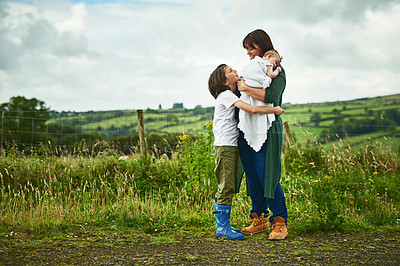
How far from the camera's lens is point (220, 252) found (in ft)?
11.4

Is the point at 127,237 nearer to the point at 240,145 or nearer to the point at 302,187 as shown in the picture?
the point at 240,145

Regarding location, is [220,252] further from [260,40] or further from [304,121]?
[304,121]

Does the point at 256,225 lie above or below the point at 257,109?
below

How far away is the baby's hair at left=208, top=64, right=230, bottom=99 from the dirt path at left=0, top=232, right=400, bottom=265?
164 centimetres

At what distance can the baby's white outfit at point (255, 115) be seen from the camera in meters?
3.61

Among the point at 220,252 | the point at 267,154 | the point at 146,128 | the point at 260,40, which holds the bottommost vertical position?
the point at 220,252

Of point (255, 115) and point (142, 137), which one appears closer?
point (255, 115)

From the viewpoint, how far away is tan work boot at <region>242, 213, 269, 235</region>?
13.5ft

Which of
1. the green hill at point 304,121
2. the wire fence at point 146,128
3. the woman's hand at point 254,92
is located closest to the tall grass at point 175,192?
the wire fence at point 146,128

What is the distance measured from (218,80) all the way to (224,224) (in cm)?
157

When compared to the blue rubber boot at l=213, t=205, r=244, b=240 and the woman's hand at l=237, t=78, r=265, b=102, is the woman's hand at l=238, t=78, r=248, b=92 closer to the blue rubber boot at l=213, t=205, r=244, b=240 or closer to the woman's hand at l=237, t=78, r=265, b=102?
the woman's hand at l=237, t=78, r=265, b=102

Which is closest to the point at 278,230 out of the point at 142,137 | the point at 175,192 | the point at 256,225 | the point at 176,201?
the point at 256,225

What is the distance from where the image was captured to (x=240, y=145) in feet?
12.6

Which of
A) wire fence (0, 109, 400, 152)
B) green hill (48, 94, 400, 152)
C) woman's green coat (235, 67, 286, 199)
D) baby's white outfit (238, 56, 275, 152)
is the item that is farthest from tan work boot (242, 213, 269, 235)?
wire fence (0, 109, 400, 152)
